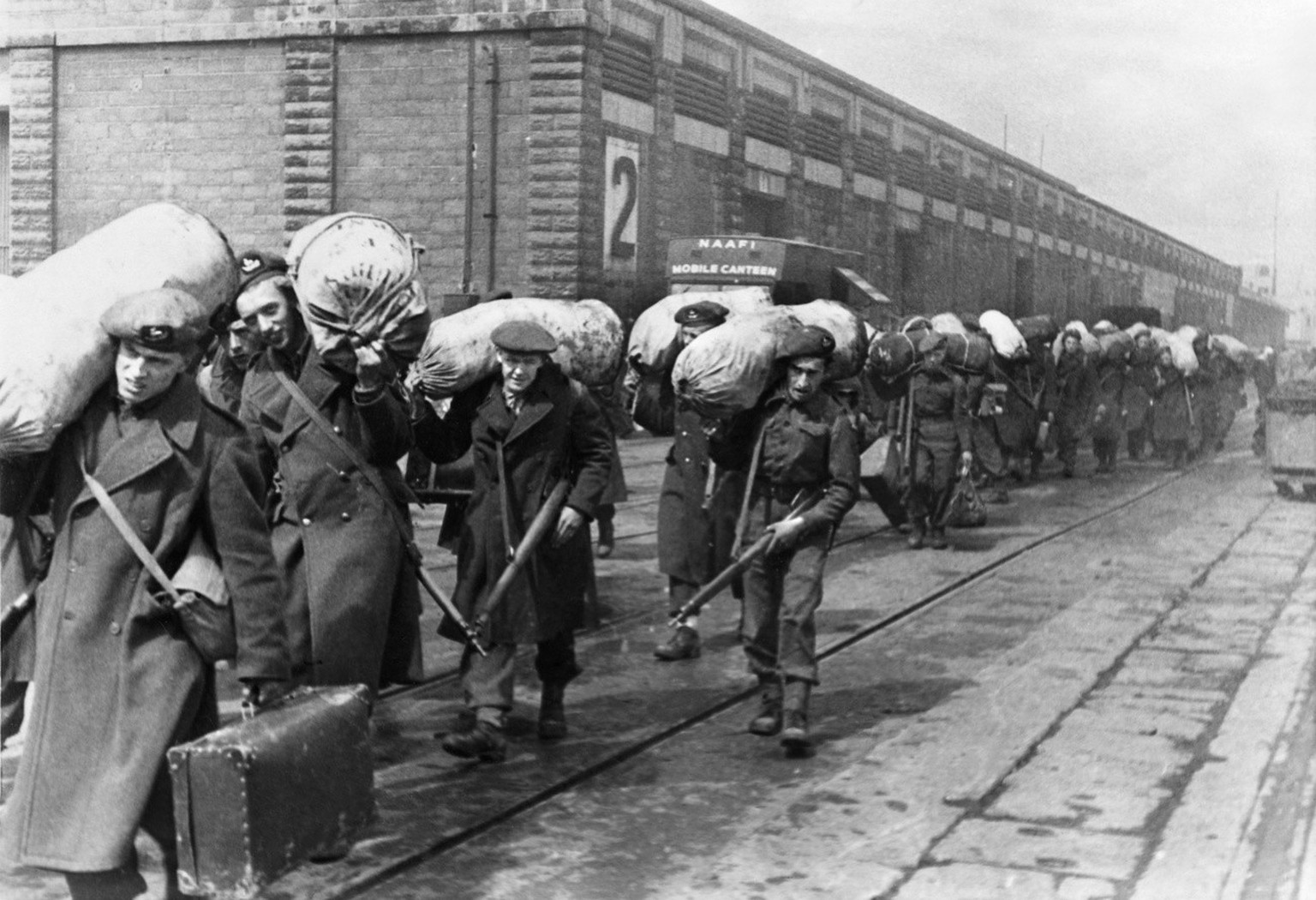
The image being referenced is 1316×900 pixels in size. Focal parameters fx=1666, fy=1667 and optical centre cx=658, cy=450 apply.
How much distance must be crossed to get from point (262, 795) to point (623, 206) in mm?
20826

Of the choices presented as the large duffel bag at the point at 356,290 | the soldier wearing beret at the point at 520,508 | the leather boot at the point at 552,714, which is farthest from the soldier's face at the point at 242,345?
the leather boot at the point at 552,714

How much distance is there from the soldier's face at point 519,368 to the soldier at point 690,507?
77.1 inches

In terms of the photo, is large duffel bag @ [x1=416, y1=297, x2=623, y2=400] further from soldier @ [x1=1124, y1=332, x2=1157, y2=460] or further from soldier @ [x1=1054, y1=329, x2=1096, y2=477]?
soldier @ [x1=1124, y1=332, x2=1157, y2=460]

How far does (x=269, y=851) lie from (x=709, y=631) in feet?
17.5

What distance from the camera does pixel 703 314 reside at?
8.00m

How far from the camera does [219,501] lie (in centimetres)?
389

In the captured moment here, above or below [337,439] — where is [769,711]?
below

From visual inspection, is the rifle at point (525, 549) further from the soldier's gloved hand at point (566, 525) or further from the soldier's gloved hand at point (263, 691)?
the soldier's gloved hand at point (263, 691)

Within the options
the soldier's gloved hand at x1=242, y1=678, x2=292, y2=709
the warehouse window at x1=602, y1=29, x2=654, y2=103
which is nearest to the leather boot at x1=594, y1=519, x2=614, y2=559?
the soldier's gloved hand at x1=242, y1=678, x2=292, y2=709

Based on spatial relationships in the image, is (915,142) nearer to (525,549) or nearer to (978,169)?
(978,169)

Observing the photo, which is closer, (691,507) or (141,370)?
(141,370)

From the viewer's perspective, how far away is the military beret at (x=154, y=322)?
375 centimetres

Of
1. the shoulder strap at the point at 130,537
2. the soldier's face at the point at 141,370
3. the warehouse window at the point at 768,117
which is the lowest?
the shoulder strap at the point at 130,537

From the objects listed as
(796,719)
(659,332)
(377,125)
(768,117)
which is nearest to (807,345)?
(796,719)
